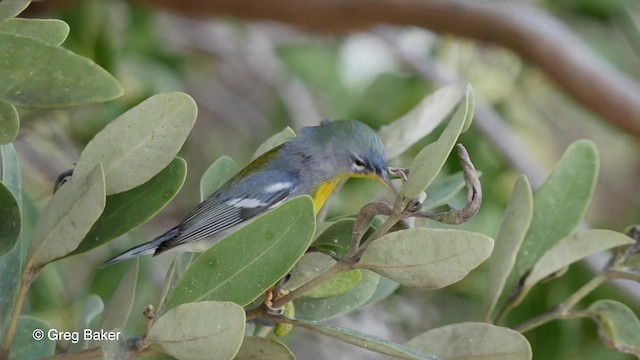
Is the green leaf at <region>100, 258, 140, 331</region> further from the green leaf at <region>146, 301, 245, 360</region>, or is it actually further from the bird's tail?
the bird's tail

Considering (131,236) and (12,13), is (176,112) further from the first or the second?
(131,236)

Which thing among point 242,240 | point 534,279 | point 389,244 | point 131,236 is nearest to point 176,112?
point 242,240

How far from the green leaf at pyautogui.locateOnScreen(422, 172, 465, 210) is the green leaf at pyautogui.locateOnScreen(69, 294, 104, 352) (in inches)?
24.2

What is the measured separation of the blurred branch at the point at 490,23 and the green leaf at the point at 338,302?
195 cm

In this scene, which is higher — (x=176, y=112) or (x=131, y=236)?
(x=176, y=112)

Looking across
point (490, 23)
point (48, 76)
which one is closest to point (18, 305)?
point (48, 76)

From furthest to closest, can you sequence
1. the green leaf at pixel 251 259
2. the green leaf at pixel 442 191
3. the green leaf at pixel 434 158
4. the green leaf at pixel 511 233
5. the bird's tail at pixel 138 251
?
the bird's tail at pixel 138 251 < the green leaf at pixel 442 191 < the green leaf at pixel 511 233 < the green leaf at pixel 251 259 < the green leaf at pixel 434 158

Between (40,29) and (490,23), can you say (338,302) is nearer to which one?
(40,29)

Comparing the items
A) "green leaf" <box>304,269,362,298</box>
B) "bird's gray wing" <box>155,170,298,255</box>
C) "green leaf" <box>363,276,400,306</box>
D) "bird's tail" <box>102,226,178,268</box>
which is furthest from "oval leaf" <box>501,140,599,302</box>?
"bird's tail" <box>102,226,178,268</box>

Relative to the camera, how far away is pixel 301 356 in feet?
13.1

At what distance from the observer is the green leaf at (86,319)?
1650 mm

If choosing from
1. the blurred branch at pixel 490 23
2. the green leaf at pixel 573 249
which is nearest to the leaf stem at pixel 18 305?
the green leaf at pixel 573 249

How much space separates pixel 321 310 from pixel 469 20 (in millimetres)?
2141

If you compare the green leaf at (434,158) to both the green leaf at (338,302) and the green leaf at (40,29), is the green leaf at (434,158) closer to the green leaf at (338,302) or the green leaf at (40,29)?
the green leaf at (338,302)
